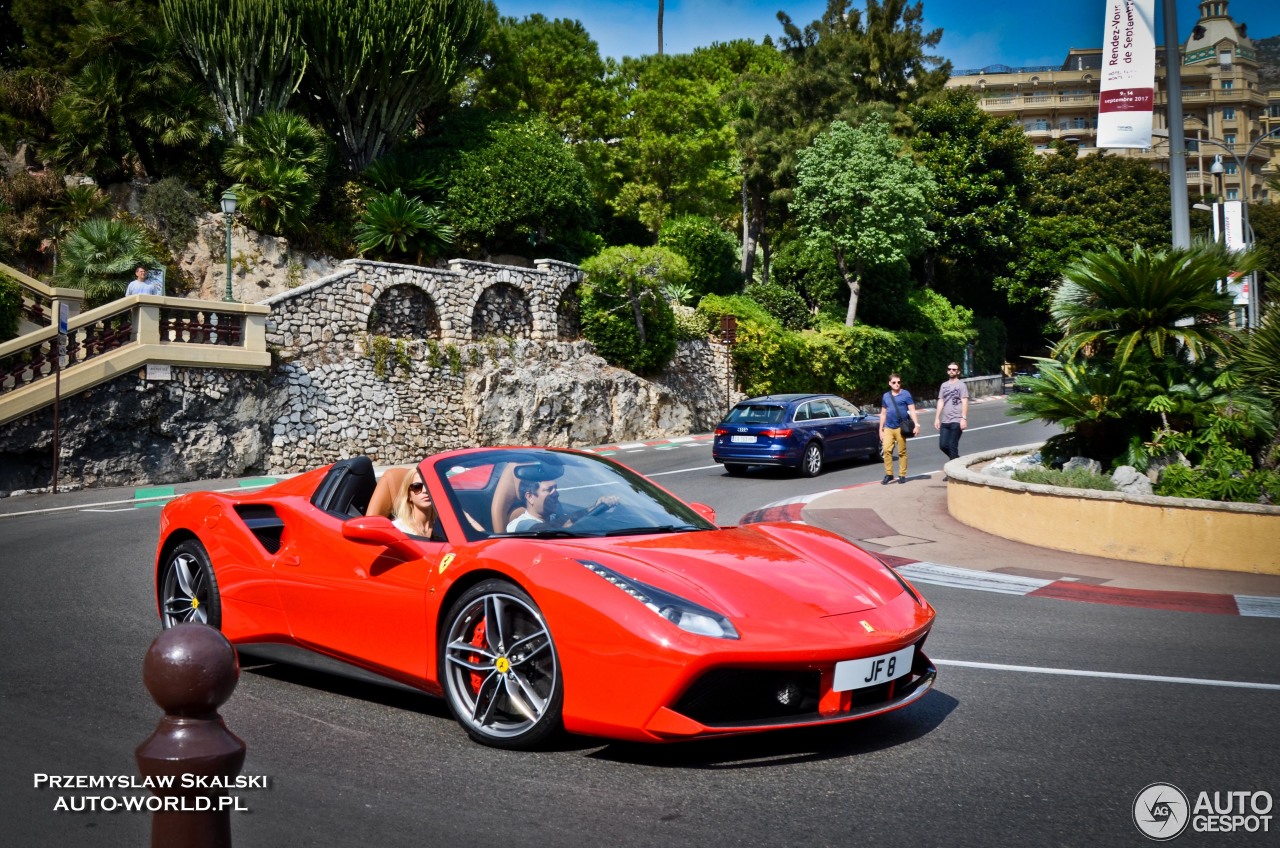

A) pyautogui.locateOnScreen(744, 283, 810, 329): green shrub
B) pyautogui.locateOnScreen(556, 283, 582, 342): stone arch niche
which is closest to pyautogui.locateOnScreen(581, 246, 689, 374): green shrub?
pyautogui.locateOnScreen(556, 283, 582, 342): stone arch niche

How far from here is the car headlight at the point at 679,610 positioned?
4.18m

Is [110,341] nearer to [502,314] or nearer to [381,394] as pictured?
[381,394]

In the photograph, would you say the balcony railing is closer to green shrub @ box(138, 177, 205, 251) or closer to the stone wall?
the stone wall

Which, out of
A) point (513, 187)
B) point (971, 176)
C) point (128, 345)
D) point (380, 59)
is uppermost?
point (380, 59)

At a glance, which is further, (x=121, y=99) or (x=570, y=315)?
(x=570, y=315)

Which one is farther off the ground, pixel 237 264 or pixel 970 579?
pixel 237 264

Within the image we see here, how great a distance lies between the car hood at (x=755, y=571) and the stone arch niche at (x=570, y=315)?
86.3 feet

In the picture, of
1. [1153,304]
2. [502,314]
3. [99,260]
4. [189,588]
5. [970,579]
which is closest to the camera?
[189,588]

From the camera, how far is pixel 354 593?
5.22 metres

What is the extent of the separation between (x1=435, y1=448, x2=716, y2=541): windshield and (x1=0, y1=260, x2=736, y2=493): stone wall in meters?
16.5

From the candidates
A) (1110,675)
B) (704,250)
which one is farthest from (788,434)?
(704,250)

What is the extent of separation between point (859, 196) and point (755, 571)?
127 ft

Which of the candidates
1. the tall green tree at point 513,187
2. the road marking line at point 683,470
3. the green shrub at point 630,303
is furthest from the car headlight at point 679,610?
the tall green tree at point 513,187

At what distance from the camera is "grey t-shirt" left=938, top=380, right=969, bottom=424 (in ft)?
58.1
